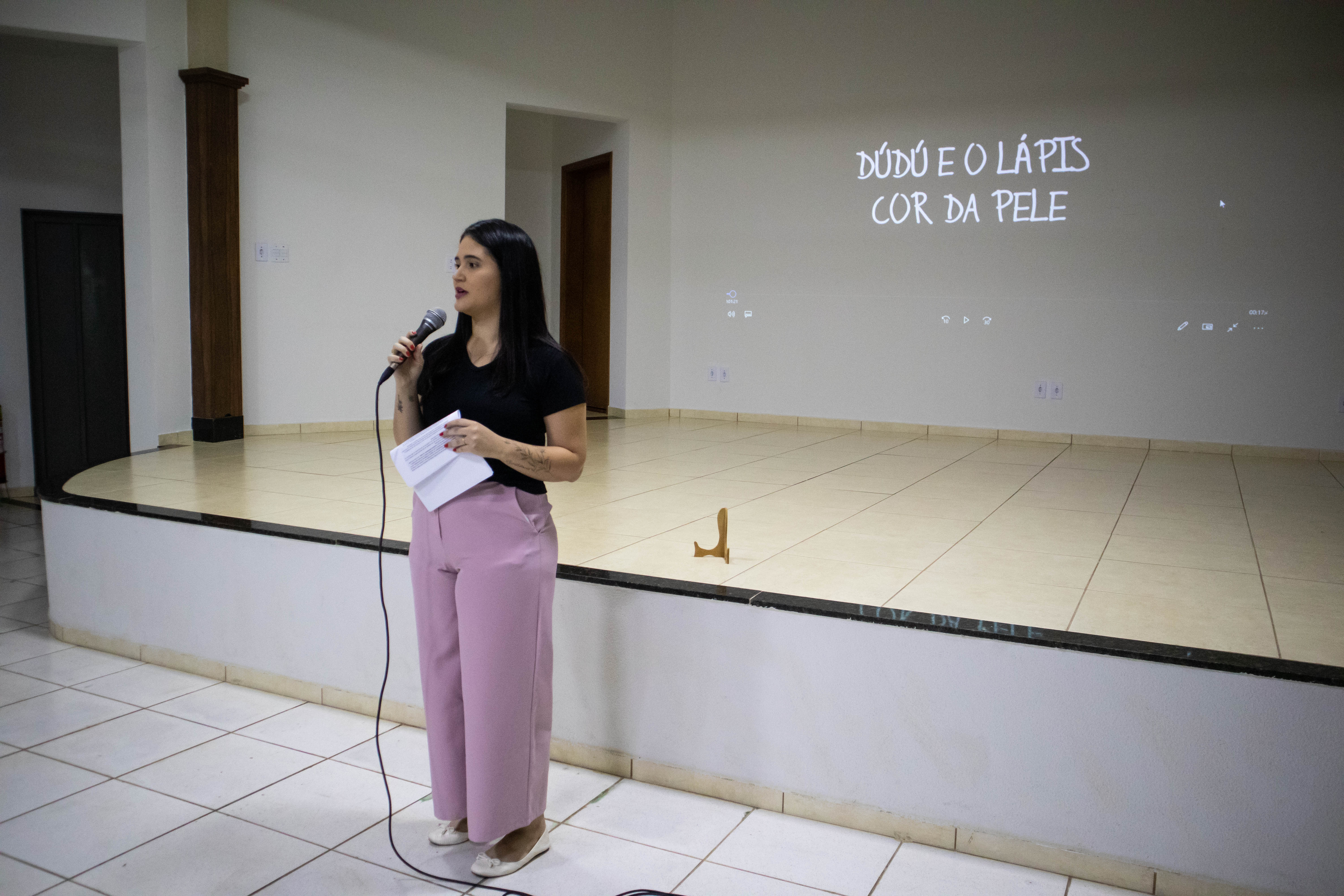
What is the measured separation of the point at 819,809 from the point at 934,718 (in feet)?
1.23

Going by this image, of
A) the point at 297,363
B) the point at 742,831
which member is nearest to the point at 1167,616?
the point at 742,831

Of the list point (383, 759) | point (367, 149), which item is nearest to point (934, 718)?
point (383, 759)

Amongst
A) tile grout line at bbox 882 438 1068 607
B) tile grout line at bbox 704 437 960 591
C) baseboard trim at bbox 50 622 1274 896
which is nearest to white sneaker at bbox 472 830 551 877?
baseboard trim at bbox 50 622 1274 896

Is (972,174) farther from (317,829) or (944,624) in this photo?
(317,829)

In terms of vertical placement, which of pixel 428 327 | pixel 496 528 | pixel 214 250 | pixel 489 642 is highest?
pixel 214 250

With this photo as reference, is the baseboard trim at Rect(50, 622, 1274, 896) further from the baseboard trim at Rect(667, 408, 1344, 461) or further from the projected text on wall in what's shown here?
the projected text on wall

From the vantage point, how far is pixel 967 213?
673cm

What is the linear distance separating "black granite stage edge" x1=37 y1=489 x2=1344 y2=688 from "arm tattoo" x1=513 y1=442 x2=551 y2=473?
26.6 inches

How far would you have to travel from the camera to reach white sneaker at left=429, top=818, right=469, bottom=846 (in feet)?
6.75

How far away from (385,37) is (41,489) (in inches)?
159

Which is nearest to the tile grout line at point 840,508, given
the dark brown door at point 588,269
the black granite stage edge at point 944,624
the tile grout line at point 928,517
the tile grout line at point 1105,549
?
the tile grout line at point 928,517

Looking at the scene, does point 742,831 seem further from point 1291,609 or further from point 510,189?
point 510,189

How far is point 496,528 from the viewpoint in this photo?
71.9 inches

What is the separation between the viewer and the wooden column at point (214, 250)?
5527 mm
